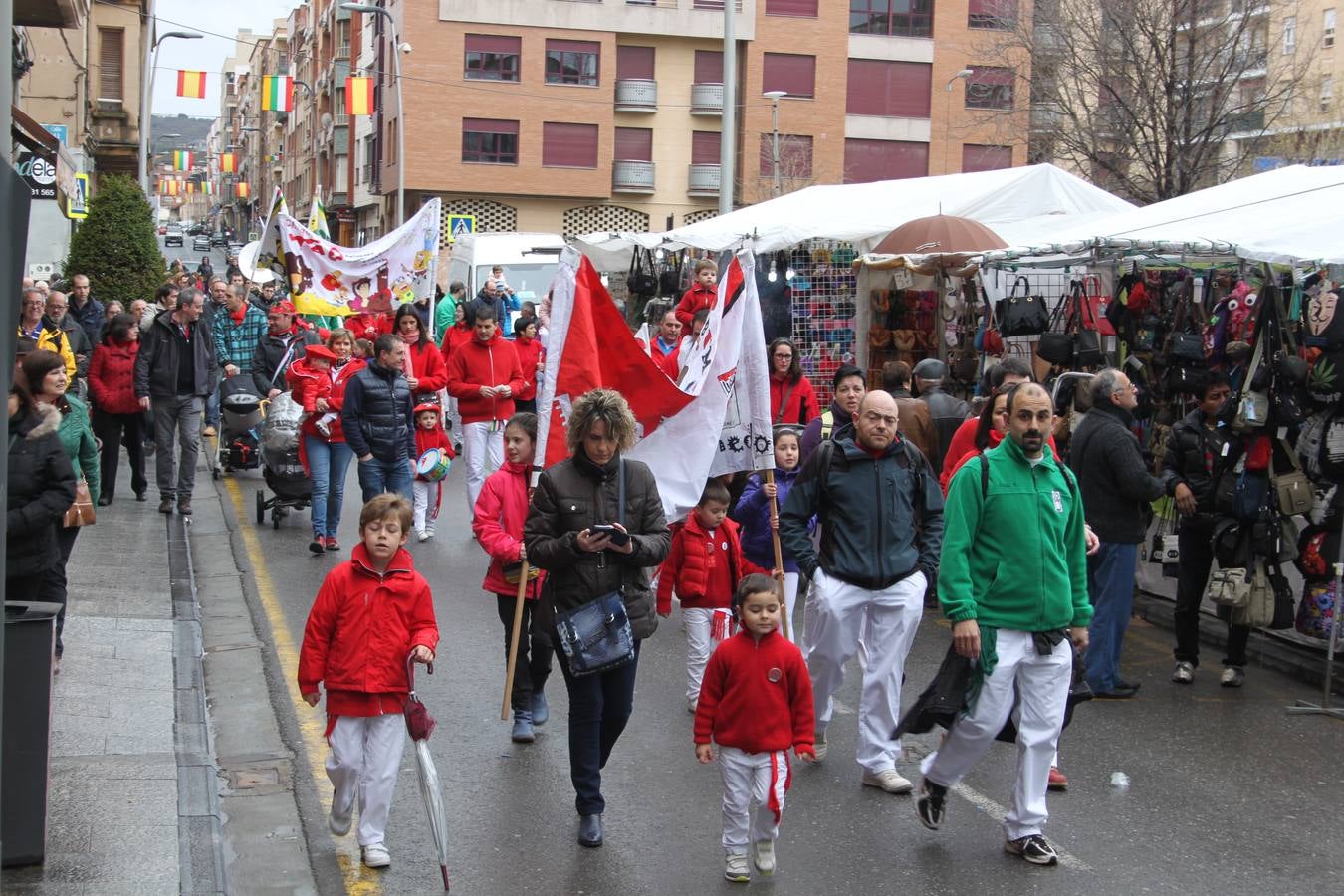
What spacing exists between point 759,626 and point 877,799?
1431 mm

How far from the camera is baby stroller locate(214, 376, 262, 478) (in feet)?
52.4

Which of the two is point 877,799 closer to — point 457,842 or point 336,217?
point 457,842

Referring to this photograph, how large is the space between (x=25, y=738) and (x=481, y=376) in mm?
7904

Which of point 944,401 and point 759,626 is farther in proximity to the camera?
point 944,401

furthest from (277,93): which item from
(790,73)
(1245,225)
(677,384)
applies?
(677,384)

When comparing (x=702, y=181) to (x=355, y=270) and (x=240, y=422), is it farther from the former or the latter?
(x=240, y=422)

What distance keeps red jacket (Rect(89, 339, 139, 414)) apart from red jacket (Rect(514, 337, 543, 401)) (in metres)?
3.56

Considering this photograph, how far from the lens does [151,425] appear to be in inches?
595

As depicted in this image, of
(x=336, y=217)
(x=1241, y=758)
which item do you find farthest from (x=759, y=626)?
(x=336, y=217)

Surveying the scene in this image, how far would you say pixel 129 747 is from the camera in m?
7.09

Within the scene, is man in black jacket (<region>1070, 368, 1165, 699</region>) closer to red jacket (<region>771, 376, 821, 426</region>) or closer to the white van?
red jacket (<region>771, 376, 821, 426</region>)

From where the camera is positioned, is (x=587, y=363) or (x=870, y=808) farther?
(x=587, y=363)

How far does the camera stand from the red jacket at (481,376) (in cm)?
1324

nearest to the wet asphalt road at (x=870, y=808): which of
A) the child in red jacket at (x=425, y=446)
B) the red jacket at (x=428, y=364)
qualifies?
the child in red jacket at (x=425, y=446)
